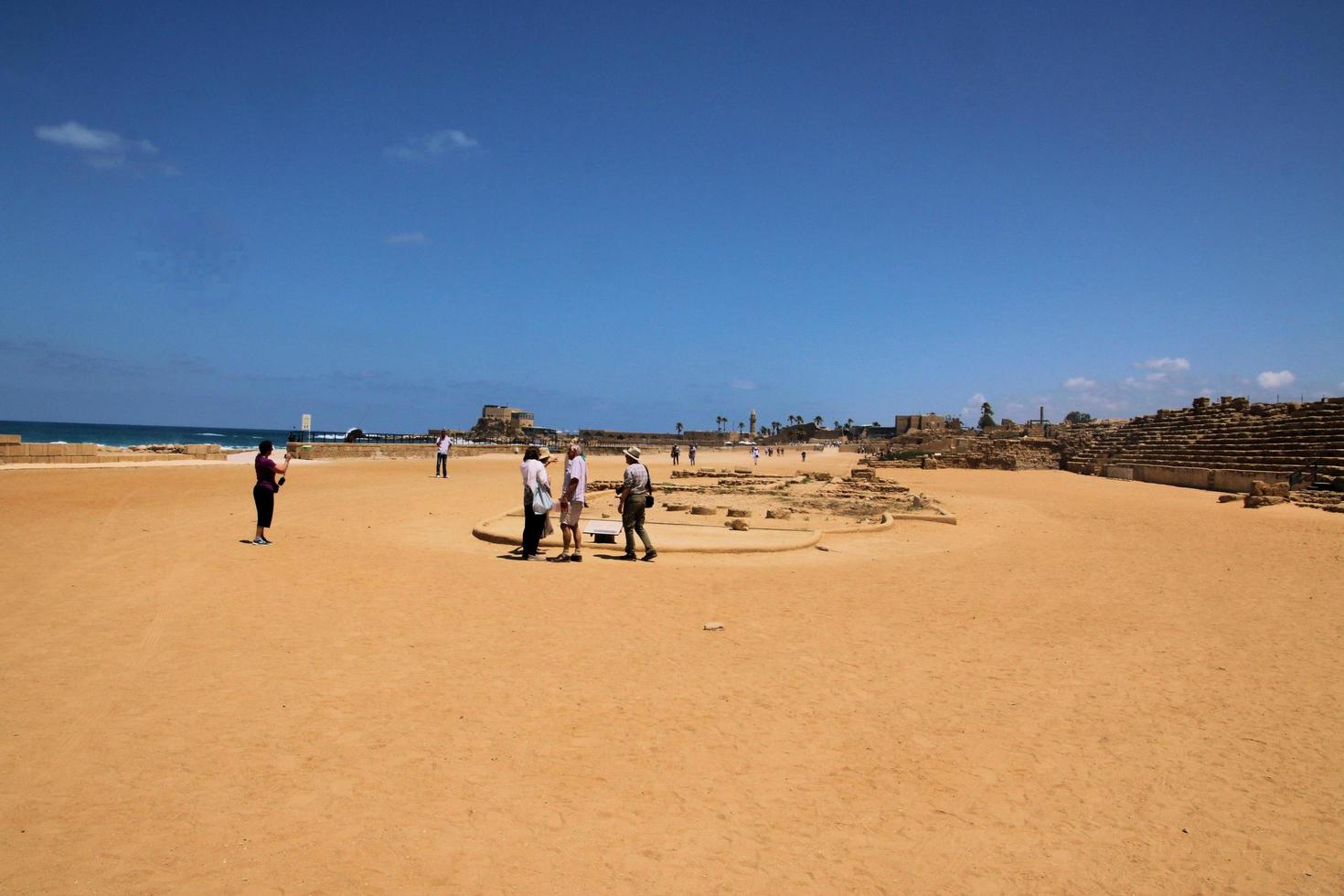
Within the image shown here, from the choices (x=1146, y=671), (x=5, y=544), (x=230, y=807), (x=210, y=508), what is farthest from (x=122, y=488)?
(x=1146, y=671)

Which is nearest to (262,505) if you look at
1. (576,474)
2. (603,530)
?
(576,474)

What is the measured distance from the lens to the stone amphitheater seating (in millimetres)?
24469

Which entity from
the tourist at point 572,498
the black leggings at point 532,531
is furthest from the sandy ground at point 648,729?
the tourist at point 572,498

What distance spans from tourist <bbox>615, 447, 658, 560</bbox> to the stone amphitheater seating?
21633 millimetres

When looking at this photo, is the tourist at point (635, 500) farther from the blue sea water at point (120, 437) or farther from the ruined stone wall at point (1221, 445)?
the blue sea water at point (120, 437)

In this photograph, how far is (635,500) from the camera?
10195 millimetres

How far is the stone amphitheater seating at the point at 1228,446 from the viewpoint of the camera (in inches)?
963

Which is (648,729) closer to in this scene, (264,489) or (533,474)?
(533,474)

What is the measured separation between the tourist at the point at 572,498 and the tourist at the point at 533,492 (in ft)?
0.89

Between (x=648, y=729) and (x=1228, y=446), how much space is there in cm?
3309

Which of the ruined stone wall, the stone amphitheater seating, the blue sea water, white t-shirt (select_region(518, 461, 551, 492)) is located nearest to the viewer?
white t-shirt (select_region(518, 461, 551, 492))

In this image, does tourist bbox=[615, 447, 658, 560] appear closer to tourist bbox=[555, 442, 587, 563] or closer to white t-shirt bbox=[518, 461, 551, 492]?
tourist bbox=[555, 442, 587, 563]

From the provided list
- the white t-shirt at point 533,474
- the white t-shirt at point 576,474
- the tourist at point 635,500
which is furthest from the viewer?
the tourist at point 635,500

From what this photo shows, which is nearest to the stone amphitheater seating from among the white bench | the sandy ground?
the sandy ground
